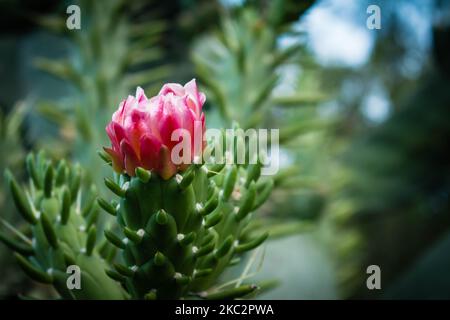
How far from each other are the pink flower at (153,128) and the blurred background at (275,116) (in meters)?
0.17

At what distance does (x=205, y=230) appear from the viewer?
1.64ft

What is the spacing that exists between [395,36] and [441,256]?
6.11 feet

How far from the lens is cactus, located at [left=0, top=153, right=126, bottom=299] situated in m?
0.54

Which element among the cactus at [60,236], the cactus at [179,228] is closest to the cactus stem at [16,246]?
the cactus at [60,236]

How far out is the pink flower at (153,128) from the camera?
0.45m

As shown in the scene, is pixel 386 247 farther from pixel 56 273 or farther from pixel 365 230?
pixel 56 273

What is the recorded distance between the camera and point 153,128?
449mm

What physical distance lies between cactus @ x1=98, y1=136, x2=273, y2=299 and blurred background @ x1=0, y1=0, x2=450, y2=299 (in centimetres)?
6

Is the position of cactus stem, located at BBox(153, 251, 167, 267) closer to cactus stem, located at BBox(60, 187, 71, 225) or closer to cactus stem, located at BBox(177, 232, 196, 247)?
cactus stem, located at BBox(177, 232, 196, 247)

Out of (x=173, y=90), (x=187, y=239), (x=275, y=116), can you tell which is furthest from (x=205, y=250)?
(x=275, y=116)

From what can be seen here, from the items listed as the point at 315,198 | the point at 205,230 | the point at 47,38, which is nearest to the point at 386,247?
the point at 315,198

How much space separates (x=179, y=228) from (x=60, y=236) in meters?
0.14

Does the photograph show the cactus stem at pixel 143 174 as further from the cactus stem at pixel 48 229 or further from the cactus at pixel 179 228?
the cactus stem at pixel 48 229

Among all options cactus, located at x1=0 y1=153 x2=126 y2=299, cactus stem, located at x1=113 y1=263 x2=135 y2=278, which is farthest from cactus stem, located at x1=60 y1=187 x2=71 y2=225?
cactus stem, located at x1=113 y1=263 x2=135 y2=278
